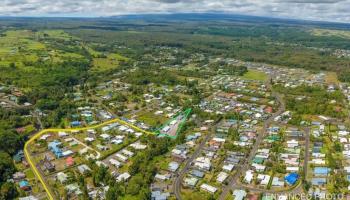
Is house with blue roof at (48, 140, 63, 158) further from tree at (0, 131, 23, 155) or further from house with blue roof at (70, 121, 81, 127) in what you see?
house with blue roof at (70, 121, 81, 127)

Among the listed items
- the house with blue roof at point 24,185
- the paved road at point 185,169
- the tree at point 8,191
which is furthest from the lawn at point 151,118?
the tree at point 8,191

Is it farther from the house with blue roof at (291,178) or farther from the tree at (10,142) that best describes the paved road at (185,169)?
the tree at (10,142)

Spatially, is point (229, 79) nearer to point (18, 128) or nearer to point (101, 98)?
point (101, 98)

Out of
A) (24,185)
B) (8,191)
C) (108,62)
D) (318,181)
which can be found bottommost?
(24,185)

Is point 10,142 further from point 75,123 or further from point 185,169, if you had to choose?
point 185,169

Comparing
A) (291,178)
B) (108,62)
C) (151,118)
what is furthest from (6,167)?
(108,62)

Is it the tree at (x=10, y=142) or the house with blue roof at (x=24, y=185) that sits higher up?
the tree at (x=10, y=142)
